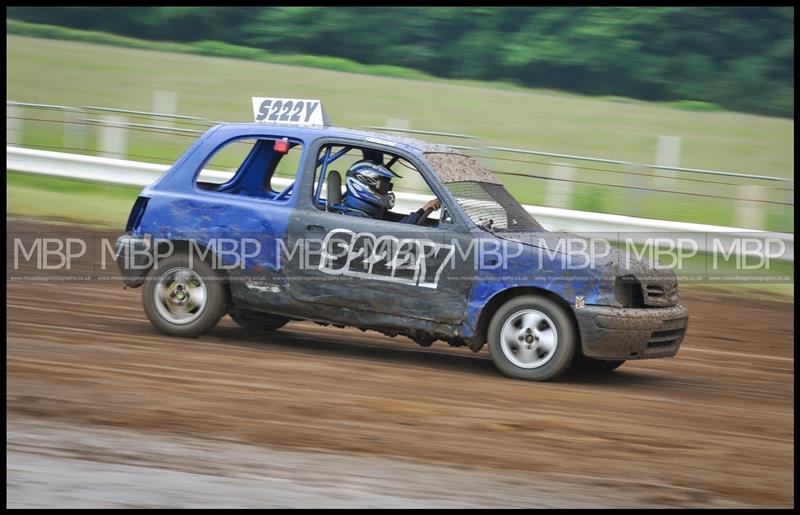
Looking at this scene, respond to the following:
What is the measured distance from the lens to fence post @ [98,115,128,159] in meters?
18.7

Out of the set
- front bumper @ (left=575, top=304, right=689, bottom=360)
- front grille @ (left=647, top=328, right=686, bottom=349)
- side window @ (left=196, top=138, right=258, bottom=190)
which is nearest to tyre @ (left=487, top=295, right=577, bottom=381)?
front bumper @ (left=575, top=304, right=689, bottom=360)

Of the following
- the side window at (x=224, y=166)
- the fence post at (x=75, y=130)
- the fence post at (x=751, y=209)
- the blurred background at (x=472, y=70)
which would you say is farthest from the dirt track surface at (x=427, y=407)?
the blurred background at (x=472, y=70)

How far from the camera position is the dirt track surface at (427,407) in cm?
591

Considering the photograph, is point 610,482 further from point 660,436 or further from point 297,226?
point 297,226

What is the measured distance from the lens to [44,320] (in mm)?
9562

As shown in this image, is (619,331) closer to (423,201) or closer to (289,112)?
(289,112)

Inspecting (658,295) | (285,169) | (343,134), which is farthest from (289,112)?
(285,169)

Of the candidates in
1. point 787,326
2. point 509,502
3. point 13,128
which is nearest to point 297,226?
point 509,502

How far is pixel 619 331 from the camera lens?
7.96m

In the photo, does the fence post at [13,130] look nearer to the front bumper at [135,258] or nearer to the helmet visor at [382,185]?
the front bumper at [135,258]

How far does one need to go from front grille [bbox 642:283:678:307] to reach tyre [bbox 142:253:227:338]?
125 inches

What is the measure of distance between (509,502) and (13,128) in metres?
15.8

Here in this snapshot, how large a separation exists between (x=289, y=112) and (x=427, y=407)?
307 centimetres

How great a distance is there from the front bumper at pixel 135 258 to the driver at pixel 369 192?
5.29 feet
